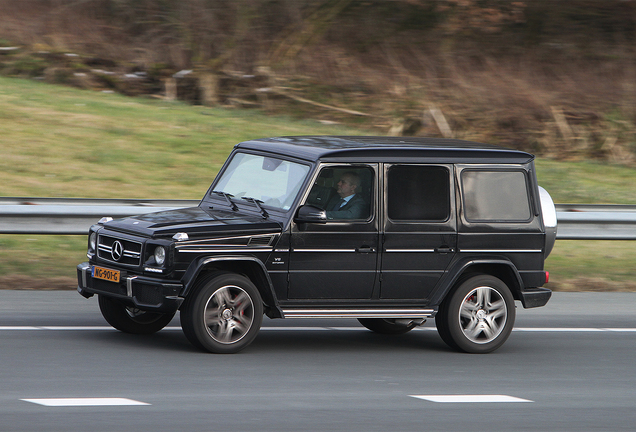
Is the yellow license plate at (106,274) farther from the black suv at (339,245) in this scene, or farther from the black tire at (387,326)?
the black tire at (387,326)

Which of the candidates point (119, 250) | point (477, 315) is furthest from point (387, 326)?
point (119, 250)

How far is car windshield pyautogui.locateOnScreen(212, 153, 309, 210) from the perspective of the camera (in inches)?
316

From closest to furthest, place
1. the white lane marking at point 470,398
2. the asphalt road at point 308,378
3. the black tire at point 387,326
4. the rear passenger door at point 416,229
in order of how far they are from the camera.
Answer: the asphalt road at point 308,378
the white lane marking at point 470,398
the rear passenger door at point 416,229
the black tire at point 387,326

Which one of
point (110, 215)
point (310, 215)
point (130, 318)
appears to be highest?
point (310, 215)

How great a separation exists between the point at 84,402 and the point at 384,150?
334 cm

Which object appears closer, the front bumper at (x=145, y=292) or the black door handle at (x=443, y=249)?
the front bumper at (x=145, y=292)

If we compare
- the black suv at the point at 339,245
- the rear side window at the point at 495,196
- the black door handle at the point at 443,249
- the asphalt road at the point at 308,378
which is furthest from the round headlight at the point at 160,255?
the rear side window at the point at 495,196

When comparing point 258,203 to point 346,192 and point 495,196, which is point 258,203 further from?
point 495,196

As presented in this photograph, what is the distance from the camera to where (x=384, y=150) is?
8133 millimetres

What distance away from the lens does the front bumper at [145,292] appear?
740 cm

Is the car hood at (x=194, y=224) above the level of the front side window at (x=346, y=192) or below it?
below

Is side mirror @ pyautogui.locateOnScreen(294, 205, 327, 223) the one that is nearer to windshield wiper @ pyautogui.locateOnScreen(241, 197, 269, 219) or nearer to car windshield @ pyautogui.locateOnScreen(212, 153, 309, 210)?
car windshield @ pyautogui.locateOnScreen(212, 153, 309, 210)

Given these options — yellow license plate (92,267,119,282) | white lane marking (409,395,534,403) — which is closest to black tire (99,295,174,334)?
yellow license plate (92,267,119,282)

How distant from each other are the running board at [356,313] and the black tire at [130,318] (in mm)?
1243
